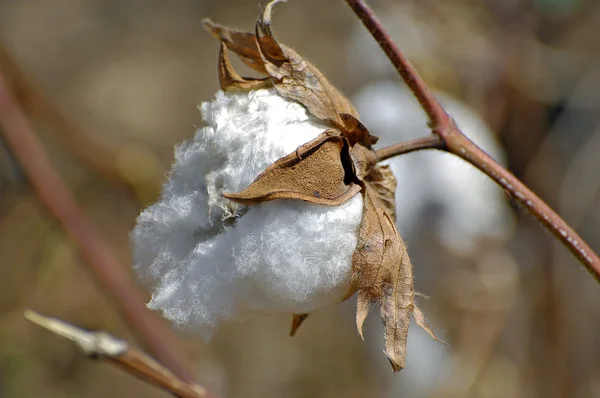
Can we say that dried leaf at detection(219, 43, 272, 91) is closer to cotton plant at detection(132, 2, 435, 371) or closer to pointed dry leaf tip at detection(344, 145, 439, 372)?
cotton plant at detection(132, 2, 435, 371)

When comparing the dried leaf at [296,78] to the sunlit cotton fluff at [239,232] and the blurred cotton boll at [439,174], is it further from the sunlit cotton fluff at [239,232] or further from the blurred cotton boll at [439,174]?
the blurred cotton boll at [439,174]

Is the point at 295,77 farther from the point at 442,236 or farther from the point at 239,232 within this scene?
the point at 442,236

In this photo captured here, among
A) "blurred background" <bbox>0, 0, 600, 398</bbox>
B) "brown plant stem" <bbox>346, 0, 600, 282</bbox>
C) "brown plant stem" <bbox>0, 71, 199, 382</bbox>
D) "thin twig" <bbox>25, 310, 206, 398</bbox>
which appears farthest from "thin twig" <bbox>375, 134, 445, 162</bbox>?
"brown plant stem" <bbox>0, 71, 199, 382</bbox>

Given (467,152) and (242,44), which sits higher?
(242,44)

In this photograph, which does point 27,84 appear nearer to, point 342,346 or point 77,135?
point 77,135

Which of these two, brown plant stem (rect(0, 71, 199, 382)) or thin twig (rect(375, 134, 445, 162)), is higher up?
thin twig (rect(375, 134, 445, 162))

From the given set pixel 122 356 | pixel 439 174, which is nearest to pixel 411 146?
pixel 122 356

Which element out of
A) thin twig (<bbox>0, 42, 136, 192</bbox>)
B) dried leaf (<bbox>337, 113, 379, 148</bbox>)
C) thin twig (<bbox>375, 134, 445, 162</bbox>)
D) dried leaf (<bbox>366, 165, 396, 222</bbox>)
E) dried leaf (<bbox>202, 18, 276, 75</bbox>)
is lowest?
thin twig (<bbox>0, 42, 136, 192</bbox>)
